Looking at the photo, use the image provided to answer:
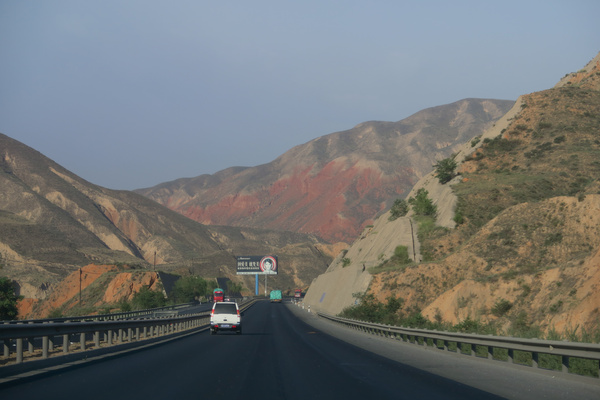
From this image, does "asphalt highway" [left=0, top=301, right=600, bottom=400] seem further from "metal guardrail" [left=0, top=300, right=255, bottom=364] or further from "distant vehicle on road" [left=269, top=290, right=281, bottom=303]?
"distant vehicle on road" [left=269, top=290, right=281, bottom=303]

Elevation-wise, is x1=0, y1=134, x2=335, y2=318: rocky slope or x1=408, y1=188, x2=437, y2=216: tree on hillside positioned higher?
x1=0, y1=134, x2=335, y2=318: rocky slope

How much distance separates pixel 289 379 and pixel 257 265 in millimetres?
146185

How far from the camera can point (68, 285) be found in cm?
10956

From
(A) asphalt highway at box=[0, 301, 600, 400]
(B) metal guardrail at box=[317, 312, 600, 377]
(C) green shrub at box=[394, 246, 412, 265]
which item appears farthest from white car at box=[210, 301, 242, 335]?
(C) green shrub at box=[394, 246, 412, 265]

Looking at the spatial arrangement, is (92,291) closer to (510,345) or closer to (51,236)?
(51,236)

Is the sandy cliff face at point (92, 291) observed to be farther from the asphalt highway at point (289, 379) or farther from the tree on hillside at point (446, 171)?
the asphalt highway at point (289, 379)

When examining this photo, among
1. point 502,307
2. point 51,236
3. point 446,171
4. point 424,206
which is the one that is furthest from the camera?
point 51,236

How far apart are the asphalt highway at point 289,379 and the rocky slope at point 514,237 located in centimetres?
558

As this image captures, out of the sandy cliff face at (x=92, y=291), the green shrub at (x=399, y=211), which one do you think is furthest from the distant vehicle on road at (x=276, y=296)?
the green shrub at (x=399, y=211)

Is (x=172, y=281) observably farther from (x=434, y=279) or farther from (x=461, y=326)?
(x=461, y=326)

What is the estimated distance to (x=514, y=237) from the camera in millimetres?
52969

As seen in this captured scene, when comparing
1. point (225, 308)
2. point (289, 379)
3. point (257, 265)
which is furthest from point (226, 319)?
point (257, 265)

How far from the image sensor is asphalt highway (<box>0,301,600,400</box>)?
11.8 metres

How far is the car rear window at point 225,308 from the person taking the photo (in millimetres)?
36312
